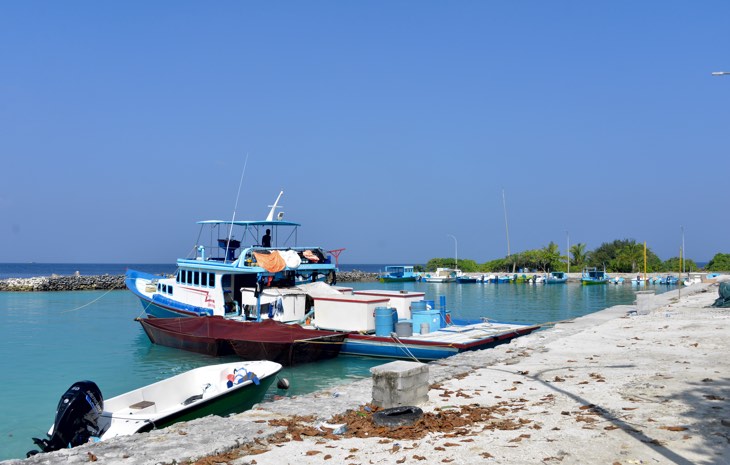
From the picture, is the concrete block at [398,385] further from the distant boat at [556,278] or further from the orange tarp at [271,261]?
the distant boat at [556,278]

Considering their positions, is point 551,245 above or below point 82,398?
above

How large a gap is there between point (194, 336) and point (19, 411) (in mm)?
6488

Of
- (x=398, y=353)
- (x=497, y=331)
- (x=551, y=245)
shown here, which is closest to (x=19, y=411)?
(x=398, y=353)

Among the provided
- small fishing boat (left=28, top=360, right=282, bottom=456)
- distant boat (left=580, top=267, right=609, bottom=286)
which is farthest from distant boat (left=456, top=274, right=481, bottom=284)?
small fishing boat (left=28, top=360, right=282, bottom=456)

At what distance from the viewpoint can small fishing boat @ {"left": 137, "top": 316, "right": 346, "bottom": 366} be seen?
18.7m

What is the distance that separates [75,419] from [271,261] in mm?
12388

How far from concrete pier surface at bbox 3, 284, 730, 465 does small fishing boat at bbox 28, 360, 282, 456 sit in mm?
2269

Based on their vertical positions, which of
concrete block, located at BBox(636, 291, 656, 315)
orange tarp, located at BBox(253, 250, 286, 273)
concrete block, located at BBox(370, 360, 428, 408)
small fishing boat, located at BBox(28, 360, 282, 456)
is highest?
orange tarp, located at BBox(253, 250, 286, 273)

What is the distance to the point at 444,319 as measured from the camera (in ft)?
72.9

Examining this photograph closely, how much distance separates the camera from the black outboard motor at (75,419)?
947 centimetres

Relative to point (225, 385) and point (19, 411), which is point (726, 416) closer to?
point (225, 385)

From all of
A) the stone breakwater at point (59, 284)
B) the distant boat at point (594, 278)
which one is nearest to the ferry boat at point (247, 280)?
the stone breakwater at point (59, 284)

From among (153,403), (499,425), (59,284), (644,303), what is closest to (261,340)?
(153,403)

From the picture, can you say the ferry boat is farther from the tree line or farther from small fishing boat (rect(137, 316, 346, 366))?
the tree line
